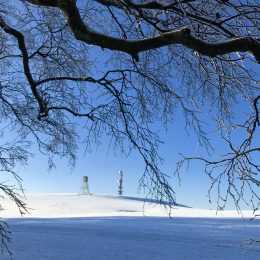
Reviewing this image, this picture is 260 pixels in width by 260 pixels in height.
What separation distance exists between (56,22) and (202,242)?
4711 millimetres

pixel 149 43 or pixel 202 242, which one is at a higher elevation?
pixel 149 43

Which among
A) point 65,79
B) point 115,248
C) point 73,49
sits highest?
point 73,49

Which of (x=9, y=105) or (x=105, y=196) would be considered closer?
(x=9, y=105)

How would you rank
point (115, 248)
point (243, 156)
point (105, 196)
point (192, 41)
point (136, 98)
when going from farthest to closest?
point (105, 196) → point (115, 248) → point (136, 98) → point (243, 156) → point (192, 41)

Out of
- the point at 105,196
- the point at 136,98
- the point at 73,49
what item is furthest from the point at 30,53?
the point at 105,196

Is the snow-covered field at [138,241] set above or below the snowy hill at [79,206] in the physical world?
below

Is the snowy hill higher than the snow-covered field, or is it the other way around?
the snowy hill

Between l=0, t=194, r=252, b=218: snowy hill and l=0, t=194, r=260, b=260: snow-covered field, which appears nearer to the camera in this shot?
l=0, t=194, r=260, b=260: snow-covered field

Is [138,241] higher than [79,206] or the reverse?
the reverse

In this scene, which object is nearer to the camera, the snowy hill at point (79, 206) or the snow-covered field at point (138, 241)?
the snow-covered field at point (138, 241)

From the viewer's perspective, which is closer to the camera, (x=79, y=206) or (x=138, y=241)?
(x=138, y=241)

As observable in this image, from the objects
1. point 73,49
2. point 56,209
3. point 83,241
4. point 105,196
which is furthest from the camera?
point 105,196

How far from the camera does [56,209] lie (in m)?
18.7

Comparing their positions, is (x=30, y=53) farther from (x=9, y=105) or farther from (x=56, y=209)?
(x=56, y=209)
